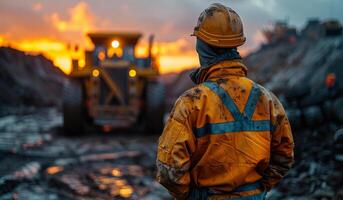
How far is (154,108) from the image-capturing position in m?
11.0

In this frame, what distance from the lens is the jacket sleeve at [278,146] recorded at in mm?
2690

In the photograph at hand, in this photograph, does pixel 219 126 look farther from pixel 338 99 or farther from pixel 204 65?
pixel 338 99

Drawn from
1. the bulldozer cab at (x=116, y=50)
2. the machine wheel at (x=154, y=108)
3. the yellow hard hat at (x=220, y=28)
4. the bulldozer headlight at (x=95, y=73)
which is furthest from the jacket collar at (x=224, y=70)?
the bulldozer cab at (x=116, y=50)

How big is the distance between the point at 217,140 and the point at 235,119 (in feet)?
0.50

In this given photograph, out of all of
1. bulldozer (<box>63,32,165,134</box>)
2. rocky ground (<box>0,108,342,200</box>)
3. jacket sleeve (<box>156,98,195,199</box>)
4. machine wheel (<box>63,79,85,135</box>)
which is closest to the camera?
jacket sleeve (<box>156,98,195,199</box>)

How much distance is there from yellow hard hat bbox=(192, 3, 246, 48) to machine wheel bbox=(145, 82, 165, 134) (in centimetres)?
848

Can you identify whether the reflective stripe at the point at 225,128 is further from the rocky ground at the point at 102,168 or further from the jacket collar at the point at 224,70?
the rocky ground at the point at 102,168

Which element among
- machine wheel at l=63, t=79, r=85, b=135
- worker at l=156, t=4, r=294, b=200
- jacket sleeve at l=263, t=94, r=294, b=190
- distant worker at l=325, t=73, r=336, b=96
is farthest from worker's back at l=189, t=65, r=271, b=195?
machine wheel at l=63, t=79, r=85, b=135

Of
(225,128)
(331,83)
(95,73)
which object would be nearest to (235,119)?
(225,128)

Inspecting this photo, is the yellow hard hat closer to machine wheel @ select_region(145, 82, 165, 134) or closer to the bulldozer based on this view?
the bulldozer

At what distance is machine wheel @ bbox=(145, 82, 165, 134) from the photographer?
Answer: 36.3ft

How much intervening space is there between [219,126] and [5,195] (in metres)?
3.98

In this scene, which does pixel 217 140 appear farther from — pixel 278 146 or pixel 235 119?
pixel 278 146

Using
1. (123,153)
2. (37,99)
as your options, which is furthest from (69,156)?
(37,99)
